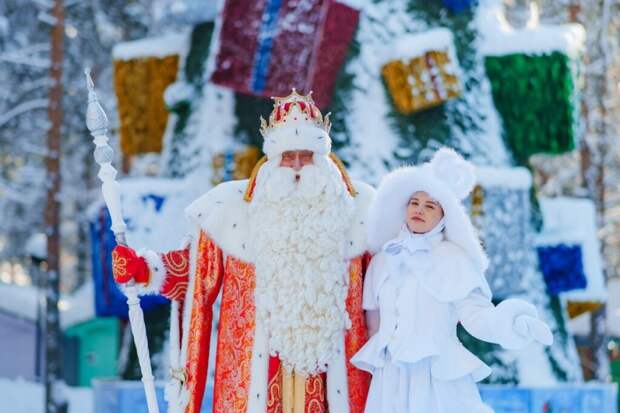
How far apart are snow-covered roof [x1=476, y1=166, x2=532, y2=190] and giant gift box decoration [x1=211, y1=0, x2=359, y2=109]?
1575mm

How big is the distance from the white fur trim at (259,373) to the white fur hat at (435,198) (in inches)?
27.8

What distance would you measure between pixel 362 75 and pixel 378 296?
208 inches

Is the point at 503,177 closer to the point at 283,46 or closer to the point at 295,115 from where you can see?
the point at 283,46

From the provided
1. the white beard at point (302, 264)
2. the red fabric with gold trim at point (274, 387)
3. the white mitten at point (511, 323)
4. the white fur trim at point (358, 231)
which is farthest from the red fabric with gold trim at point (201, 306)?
the white mitten at point (511, 323)

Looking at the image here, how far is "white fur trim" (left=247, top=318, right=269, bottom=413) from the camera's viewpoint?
5289 millimetres

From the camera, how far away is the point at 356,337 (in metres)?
5.45

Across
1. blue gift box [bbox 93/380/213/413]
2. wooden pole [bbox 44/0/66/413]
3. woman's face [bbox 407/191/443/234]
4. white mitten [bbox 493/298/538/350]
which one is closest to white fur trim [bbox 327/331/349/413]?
woman's face [bbox 407/191/443/234]

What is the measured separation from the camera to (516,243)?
10.1 meters

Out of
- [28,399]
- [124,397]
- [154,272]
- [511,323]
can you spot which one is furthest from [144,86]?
[511,323]

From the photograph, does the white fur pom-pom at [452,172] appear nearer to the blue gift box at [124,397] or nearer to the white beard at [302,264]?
the white beard at [302,264]

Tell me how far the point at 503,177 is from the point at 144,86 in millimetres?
3976

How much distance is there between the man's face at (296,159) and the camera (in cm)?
548

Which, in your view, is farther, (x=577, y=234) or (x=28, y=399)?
(x=28, y=399)

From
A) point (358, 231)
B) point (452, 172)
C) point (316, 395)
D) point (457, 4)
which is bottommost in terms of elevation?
point (316, 395)
